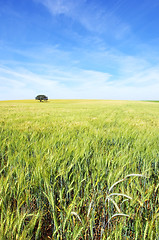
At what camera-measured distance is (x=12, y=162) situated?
4.21 feet

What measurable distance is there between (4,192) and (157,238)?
3.48ft

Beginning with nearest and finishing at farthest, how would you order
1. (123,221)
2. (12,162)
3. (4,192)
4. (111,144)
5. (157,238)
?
1. (157,238)
2. (123,221)
3. (4,192)
4. (12,162)
5. (111,144)

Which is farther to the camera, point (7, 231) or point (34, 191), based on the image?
point (34, 191)

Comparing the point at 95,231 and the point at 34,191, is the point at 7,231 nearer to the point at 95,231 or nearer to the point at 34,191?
the point at 34,191

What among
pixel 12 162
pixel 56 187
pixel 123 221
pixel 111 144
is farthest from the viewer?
pixel 111 144

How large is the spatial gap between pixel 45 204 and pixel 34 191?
14cm

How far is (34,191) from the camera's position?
1.01 meters

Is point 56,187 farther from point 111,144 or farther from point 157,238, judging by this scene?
point 111,144

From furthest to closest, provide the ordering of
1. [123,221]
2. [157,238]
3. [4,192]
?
[4,192] → [123,221] → [157,238]

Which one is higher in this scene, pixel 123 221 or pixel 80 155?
pixel 80 155

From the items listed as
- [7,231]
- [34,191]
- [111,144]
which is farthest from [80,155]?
[111,144]

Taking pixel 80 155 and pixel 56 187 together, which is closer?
pixel 56 187

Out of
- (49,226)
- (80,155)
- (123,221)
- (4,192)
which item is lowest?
(49,226)

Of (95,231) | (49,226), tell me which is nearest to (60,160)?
(49,226)
